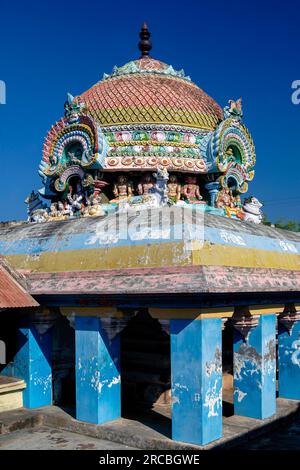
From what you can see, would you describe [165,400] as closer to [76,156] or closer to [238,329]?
[238,329]

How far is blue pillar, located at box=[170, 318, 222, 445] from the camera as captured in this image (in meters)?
8.34

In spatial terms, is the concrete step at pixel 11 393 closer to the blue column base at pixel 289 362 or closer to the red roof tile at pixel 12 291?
the red roof tile at pixel 12 291

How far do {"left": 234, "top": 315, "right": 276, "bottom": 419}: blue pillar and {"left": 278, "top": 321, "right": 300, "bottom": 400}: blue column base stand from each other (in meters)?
1.30

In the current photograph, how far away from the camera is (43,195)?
1577 cm

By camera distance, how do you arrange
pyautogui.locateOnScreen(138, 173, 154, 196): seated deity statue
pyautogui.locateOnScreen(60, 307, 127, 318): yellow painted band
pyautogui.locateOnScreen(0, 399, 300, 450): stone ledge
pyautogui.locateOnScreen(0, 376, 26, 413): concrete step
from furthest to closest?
pyautogui.locateOnScreen(138, 173, 154, 196): seated deity statue → pyautogui.locateOnScreen(0, 376, 26, 413): concrete step → pyautogui.locateOnScreen(60, 307, 127, 318): yellow painted band → pyautogui.locateOnScreen(0, 399, 300, 450): stone ledge

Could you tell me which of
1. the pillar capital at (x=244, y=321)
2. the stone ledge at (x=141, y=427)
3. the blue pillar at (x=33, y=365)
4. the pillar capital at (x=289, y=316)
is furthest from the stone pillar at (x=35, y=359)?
the pillar capital at (x=289, y=316)

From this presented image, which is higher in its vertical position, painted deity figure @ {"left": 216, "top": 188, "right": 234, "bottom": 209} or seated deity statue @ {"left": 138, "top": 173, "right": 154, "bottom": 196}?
seated deity statue @ {"left": 138, "top": 173, "right": 154, "bottom": 196}

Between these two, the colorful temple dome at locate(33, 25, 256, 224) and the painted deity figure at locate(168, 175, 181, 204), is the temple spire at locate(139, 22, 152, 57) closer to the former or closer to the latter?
the colorful temple dome at locate(33, 25, 256, 224)

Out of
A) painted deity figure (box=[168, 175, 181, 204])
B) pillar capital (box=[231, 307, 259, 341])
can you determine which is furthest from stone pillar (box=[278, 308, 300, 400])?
painted deity figure (box=[168, 175, 181, 204])

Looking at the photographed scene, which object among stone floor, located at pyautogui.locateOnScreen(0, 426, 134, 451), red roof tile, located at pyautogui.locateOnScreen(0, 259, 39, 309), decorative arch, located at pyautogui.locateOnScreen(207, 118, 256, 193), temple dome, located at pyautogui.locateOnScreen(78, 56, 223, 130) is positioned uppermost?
temple dome, located at pyautogui.locateOnScreen(78, 56, 223, 130)

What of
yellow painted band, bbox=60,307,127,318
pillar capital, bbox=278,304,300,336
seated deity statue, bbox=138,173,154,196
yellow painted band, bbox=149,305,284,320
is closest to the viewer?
yellow painted band, bbox=149,305,284,320

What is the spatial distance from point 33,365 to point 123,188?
526cm
